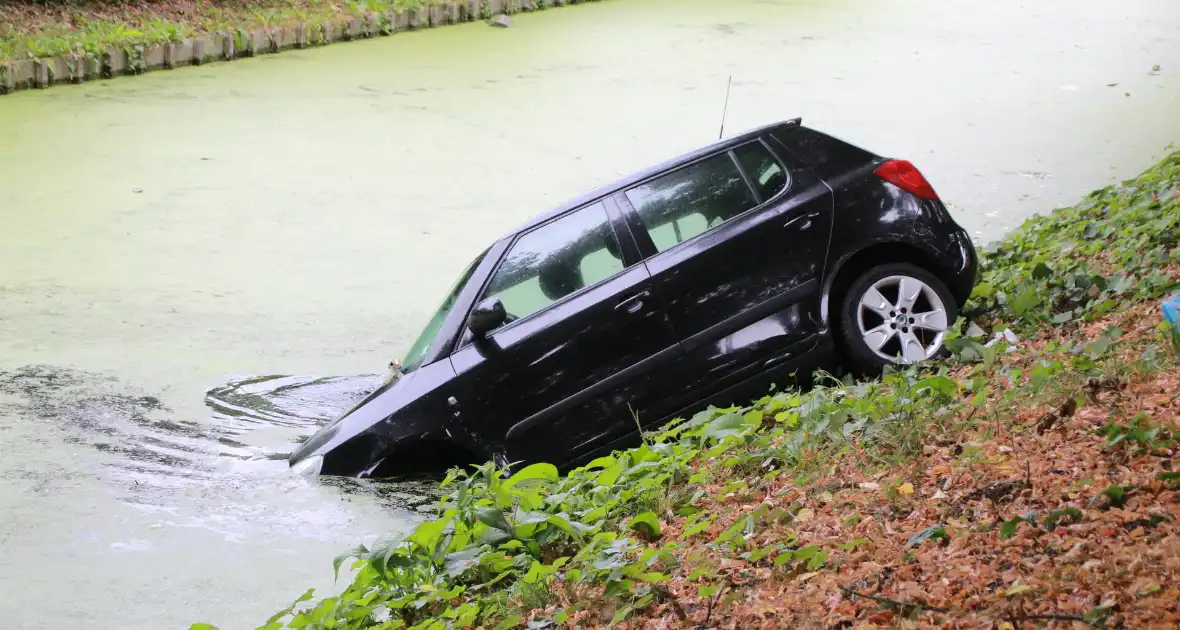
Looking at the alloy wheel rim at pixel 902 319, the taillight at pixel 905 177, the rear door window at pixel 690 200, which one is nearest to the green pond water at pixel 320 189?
the rear door window at pixel 690 200

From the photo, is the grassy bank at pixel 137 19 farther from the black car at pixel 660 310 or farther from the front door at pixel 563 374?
the front door at pixel 563 374

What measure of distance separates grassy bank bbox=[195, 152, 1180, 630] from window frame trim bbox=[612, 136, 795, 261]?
90 centimetres

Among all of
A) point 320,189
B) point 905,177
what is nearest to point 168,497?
point 905,177

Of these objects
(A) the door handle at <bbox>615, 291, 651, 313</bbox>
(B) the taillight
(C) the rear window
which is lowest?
(A) the door handle at <bbox>615, 291, 651, 313</bbox>

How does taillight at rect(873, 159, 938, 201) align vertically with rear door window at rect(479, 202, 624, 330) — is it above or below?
above

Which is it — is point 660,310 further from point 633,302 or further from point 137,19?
point 137,19

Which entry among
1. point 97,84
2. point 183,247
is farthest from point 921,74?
point 97,84

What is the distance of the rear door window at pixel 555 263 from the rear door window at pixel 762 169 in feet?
2.56

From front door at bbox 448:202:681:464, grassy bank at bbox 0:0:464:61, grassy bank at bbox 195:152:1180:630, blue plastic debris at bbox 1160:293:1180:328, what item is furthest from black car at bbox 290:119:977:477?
grassy bank at bbox 0:0:464:61

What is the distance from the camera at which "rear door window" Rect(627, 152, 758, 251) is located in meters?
5.98

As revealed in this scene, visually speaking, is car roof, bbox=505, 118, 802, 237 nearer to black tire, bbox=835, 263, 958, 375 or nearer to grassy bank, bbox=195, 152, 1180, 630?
black tire, bbox=835, 263, 958, 375

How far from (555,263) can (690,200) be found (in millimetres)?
754

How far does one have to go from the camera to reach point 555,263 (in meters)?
5.91

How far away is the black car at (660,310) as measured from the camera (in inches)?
227
